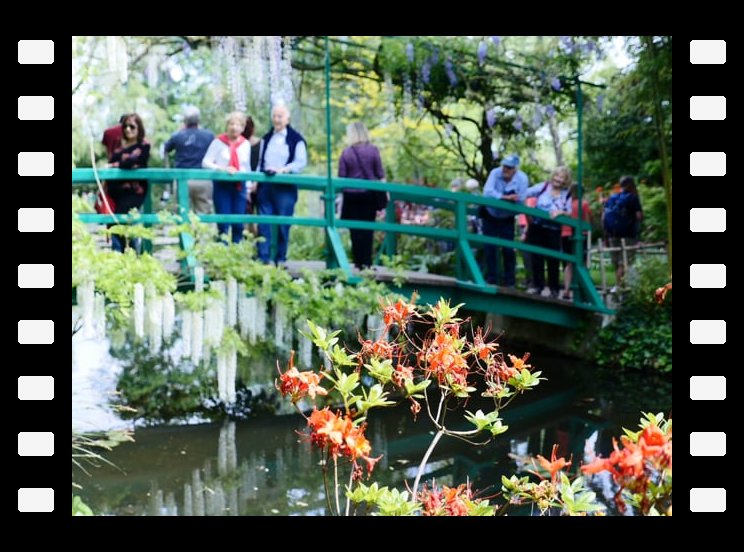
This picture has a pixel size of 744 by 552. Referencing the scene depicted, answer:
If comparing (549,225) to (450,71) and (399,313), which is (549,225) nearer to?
(450,71)

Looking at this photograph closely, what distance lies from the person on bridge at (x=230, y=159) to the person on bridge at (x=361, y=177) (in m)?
0.70

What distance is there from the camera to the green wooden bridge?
23.1ft

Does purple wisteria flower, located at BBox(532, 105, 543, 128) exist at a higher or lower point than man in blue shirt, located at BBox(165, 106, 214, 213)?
higher

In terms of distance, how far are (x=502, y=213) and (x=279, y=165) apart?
191cm

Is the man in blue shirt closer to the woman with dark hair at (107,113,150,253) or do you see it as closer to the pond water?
the woman with dark hair at (107,113,150,253)

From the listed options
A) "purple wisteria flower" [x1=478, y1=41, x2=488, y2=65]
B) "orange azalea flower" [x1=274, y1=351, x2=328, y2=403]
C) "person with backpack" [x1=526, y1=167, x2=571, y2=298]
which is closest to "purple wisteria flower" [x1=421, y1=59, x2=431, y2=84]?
"purple wisteria flower" [x1=478, y1=41, x2=488, y2=65]

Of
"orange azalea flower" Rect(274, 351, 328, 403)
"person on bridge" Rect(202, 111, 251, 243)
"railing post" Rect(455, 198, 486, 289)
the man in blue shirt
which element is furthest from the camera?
"railing post" Rect(455, 198, 486, 289)

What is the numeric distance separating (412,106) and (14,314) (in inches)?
295

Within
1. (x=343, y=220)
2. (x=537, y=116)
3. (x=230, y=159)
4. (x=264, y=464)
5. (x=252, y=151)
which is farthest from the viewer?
(x=537, y=116)

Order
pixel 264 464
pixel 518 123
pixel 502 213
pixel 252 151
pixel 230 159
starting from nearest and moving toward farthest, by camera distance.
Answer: pixel 264 464
pixel 230 159
pixel 252 151
pixel 502 213
pixel 518 123

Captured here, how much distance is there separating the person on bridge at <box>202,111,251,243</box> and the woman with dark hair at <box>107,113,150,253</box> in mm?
431

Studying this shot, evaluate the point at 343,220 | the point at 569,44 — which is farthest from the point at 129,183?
the point at 569,44

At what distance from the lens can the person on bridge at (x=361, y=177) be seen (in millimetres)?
7457

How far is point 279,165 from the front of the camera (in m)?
7.30
